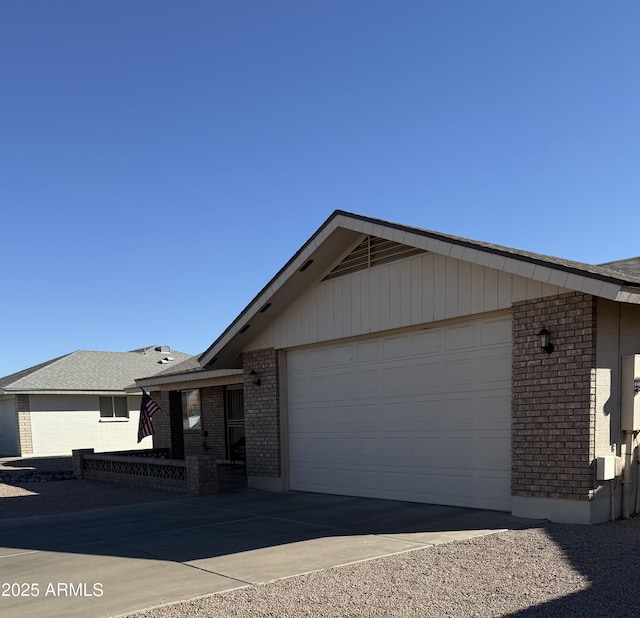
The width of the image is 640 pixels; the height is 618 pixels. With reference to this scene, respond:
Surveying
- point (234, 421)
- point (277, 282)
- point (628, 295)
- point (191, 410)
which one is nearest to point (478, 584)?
point (628, 295)

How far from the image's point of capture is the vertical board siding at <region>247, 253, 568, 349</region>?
32.2ft

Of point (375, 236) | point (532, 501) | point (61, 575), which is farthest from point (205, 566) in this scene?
point (375, 236)

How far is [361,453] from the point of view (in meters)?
12.2

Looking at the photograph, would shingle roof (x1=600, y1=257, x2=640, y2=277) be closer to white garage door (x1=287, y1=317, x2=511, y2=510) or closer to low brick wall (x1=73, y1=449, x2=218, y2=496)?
white garage door (x1=287, y1=317, x2=511, y2=510)

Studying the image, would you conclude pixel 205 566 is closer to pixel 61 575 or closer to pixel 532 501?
pixel 61 575

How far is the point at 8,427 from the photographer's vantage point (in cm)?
2802

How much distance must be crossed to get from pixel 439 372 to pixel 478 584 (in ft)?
16.7

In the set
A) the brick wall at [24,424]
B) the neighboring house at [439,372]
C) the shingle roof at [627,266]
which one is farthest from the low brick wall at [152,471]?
the brick wall at [24,424]

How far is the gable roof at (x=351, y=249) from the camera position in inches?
322

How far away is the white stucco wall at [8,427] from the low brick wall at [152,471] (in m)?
10.8

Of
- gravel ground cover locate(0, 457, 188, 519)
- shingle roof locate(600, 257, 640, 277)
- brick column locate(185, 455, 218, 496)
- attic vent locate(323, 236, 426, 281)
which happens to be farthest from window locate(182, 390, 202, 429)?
shingle roof locate(600, 257, 640, 277)

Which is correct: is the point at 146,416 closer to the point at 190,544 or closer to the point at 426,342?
the point at 426,342

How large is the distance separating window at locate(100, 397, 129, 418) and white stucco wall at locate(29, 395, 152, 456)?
21 cm

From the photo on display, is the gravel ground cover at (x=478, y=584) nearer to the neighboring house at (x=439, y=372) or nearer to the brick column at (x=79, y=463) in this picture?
the neighboring house at (x=439, y=372)
